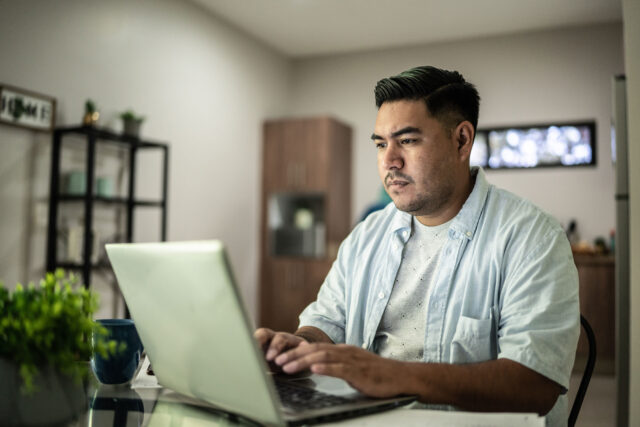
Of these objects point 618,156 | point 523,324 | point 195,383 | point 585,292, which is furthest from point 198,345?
point 585,292

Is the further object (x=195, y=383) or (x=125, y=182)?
(x=125, y=182)

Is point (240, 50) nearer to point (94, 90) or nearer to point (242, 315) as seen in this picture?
point (94, 90)

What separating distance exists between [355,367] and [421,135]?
70 centimetres

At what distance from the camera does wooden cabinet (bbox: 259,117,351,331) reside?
5.50 metres

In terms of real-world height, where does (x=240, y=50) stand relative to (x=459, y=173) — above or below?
above

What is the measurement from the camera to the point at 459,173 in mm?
1465

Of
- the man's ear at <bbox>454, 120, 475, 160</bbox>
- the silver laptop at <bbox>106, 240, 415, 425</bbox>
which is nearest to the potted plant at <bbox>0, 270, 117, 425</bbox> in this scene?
the silver laptop at <bbox>106, 240, 415, 425</bbox>

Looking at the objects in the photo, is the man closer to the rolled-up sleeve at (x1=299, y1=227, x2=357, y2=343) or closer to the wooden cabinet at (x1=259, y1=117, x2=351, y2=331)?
the rolled-up sleeve at (x1=299, y1=227, x2=357, y2=343)

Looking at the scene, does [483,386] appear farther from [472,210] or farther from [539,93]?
[539,93]

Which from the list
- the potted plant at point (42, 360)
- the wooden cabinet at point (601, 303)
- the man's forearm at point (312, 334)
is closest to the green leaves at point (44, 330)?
the potted plant at point (42, 360)

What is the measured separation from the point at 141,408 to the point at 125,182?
3443 mm

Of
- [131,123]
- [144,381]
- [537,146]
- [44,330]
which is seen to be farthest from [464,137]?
[537,146]

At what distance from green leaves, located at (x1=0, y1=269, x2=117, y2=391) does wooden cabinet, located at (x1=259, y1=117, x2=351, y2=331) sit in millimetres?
4629

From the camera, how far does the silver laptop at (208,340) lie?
70 cm
